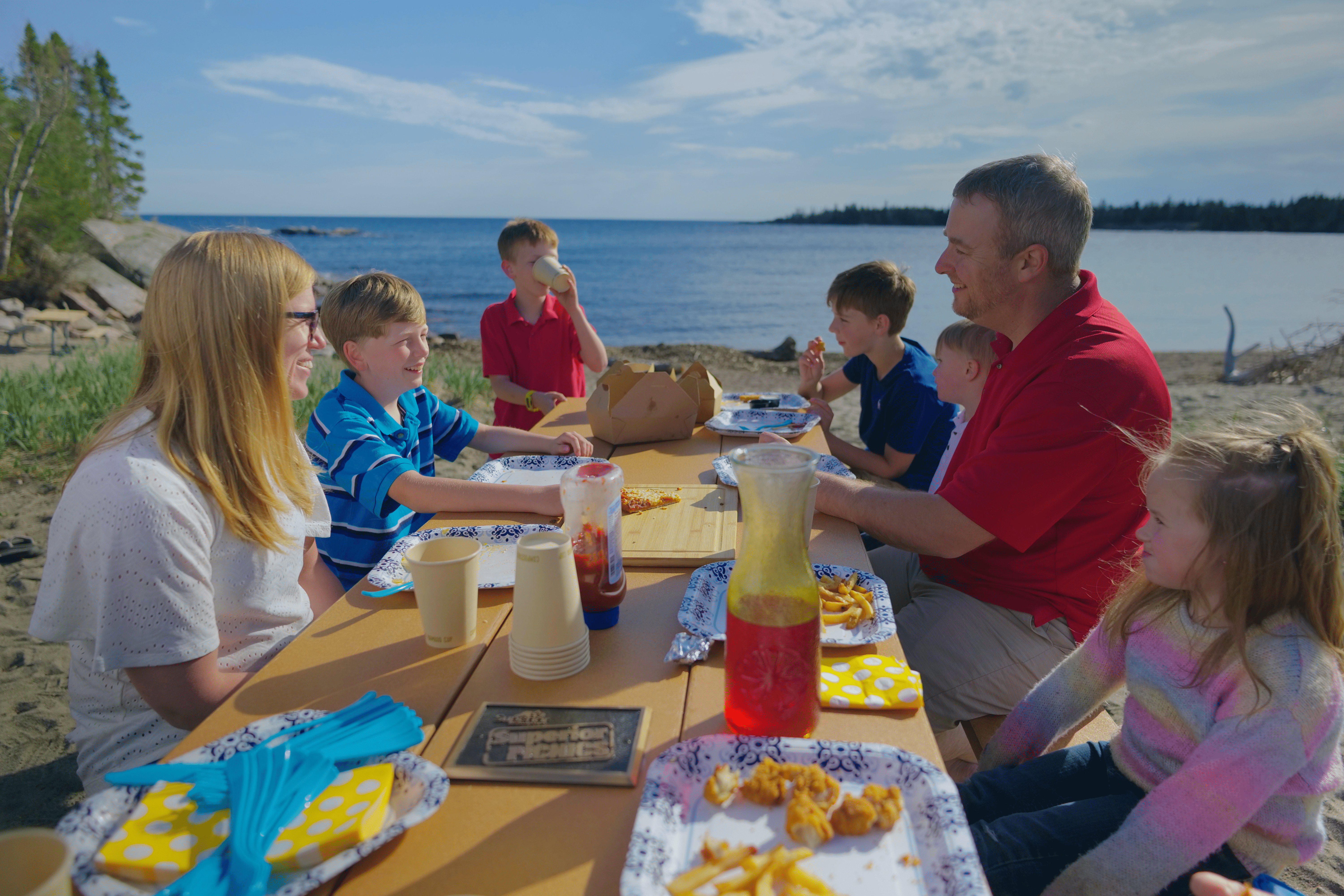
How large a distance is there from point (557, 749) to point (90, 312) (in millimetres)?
18789

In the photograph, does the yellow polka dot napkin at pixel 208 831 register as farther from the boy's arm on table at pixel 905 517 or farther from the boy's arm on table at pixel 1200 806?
the boy's arm on table at pixel 905 517

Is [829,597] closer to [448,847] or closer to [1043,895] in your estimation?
[1043,895]

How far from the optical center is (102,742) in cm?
174

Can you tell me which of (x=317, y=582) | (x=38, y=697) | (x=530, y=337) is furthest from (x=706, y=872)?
(x=530, y=337)

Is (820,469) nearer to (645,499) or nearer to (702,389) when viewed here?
(645,499)

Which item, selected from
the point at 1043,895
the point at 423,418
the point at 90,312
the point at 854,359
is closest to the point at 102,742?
the point at 423,418

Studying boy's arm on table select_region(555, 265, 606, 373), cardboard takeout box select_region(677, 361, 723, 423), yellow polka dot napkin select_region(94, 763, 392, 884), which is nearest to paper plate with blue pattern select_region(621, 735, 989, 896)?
yellow polka dot napkin select_region(94, 763, 392, 884)

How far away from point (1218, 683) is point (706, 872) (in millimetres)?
1124

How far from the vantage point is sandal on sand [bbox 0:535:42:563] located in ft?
14.3

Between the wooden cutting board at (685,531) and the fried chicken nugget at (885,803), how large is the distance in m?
A: 0.86

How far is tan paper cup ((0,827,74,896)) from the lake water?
5.47 ft

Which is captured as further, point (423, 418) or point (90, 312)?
point (90, 312)

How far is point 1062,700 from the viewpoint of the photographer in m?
1.85

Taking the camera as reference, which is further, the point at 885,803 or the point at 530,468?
the point at 530,468
